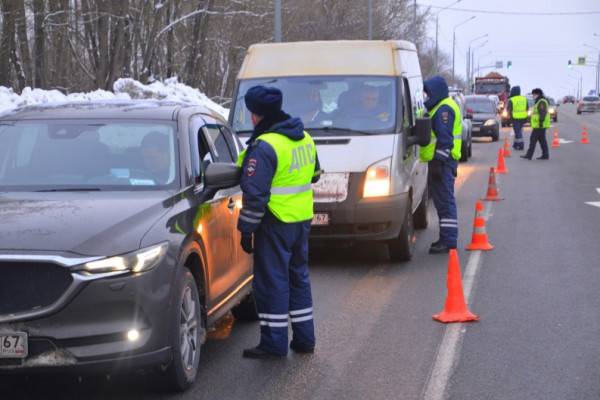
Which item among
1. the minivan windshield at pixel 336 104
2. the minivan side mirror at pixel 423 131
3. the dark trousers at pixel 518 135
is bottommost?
the dark trousers at pixel 518 135

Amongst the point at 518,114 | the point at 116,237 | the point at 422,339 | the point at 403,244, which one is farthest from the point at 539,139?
the point at 116,237

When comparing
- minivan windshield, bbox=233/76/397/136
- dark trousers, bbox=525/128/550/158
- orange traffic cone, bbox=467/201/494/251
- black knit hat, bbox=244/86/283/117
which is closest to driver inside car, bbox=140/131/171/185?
black knit hat, bbox=244/86/283/117

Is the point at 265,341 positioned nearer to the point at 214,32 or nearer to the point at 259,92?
the point at 259,92

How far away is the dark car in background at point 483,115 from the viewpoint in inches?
1368

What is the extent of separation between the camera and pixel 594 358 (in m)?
6.58

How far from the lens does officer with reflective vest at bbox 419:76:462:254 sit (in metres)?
11.1

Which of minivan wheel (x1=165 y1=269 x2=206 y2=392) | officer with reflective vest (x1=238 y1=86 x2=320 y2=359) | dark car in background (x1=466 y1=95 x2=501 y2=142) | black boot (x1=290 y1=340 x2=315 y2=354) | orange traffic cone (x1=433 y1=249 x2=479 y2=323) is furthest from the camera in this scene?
dark car in background (x1=466 y1=95 x2=501 y2=142)

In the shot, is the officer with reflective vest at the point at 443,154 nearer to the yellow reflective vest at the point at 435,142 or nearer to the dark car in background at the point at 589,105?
the yellow reflective vest at the point at 435,142

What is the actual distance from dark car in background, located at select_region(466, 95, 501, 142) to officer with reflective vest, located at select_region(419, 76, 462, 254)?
2374cm

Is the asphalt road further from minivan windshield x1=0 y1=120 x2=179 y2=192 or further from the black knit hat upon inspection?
the black knit hat

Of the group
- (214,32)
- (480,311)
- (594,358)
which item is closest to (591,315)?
(480,311)

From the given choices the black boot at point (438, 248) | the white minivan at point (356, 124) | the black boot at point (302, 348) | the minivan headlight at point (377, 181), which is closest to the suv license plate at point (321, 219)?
the white minivan at point (356, 124)

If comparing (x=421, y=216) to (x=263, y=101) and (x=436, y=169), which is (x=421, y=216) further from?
(x=263, y=101)

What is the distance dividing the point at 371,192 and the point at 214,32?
29.0 meters
